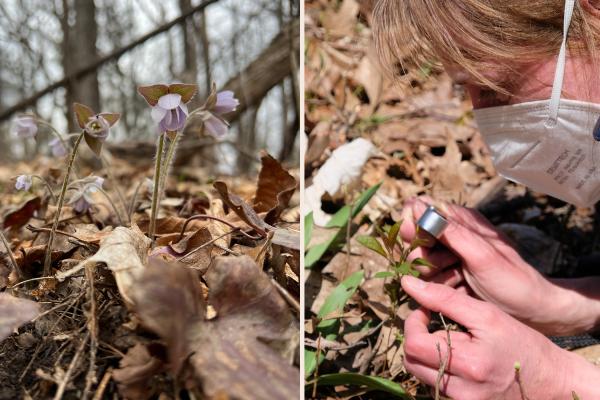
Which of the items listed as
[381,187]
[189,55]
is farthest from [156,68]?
[381,187]

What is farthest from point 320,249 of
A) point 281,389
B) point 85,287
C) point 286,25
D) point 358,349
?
point 286,25

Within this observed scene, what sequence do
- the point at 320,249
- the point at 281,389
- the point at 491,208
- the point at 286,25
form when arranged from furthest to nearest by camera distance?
the point at 286,25 < the point at 491,208 < the point at 320,249 < the point at 281,389

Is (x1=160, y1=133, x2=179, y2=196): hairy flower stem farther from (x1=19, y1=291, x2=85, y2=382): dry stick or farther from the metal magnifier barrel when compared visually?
the metal magnifier barrel

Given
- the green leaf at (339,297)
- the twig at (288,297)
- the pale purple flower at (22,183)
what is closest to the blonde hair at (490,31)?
the green leaf at (339,297)

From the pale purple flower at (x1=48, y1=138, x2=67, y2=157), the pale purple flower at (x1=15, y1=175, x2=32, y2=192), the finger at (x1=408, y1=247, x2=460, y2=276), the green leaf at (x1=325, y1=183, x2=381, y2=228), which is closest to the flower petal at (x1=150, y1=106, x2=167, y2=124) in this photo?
the pale purple flower at (x1=15, y1=175, x2=32, y2=192)

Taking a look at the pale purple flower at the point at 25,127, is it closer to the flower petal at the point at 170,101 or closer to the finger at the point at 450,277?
the flower petal at the point at 170,101

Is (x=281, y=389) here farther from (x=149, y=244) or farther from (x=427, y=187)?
(x=427, y=187)

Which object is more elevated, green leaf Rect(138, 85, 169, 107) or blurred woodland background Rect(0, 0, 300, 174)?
green leaf Rect(138, 85, 169, 107)
